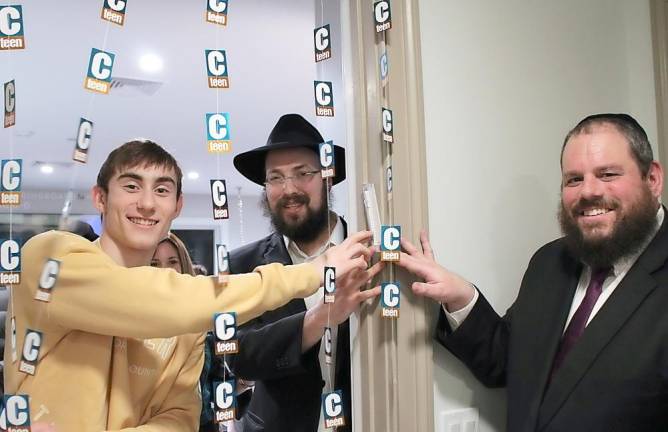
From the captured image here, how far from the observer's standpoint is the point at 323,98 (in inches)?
47.4

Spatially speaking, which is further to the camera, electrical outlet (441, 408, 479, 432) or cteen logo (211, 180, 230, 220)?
electrical outlet (441, 408, 479, 432)

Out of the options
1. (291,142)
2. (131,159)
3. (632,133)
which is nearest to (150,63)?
(291,142)

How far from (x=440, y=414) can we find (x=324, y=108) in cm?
77

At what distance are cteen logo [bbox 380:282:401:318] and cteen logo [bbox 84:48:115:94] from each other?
0.71 meters

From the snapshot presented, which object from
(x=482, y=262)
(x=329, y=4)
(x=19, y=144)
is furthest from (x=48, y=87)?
(x=482, y=262)

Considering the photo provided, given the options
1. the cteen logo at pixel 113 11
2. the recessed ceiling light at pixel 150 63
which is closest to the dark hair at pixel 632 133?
the cteen logo at pixel 113 11

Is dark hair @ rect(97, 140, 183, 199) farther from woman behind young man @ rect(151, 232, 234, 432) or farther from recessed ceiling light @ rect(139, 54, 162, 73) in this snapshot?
recessed ceiling light @ rect(139, 54, 162, 73)

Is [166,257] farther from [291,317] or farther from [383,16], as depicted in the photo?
[383,16]

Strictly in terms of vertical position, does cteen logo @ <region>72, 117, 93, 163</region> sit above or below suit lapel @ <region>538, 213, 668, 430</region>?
above

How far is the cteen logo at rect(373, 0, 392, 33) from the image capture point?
1.28 meters

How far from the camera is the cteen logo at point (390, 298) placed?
123 cm

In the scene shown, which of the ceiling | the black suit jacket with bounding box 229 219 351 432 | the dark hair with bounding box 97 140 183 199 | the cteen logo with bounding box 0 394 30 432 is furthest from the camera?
the ceiling

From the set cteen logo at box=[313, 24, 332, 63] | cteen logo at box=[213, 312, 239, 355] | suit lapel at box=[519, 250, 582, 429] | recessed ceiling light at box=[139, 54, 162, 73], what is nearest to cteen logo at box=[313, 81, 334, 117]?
cteen logo at box=[313, 24, 332, 63]

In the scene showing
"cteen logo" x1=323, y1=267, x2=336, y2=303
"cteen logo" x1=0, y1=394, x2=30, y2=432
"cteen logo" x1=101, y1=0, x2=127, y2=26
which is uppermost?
"cteen logo" x1=101, y1=0, x2=127, y2=26
